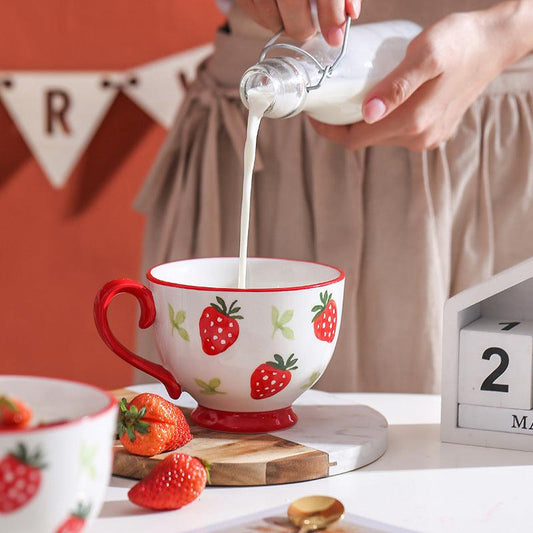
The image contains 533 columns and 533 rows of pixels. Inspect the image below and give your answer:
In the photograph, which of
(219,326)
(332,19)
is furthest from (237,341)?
(332,19)

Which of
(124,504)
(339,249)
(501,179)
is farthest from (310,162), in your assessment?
(124,504)

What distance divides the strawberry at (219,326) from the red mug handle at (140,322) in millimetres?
60

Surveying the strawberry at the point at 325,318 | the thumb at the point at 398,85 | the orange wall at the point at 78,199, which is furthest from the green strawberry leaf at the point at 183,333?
the orange wall at the point at 78,199

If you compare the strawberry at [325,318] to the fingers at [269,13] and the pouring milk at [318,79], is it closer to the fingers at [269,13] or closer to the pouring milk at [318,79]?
the pouring milk at [318,79]

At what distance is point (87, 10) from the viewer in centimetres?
217

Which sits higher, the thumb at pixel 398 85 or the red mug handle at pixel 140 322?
the thumb at pixel 398 85

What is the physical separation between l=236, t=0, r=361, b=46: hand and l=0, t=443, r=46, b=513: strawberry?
0.62 metres

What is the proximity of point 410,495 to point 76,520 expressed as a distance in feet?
0.97

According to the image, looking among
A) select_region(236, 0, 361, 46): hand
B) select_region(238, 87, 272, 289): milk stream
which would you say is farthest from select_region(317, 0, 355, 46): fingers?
select_region(238, 87, 272, 289): milk stream

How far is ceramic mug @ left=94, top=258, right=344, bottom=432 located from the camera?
0.79m

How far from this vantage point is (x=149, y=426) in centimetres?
78

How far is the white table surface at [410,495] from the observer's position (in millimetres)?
687

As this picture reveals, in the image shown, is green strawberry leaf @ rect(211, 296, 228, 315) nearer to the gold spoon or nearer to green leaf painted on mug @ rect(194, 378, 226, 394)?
green leaf painted on mug @ rect(194, 378, 226, 394)

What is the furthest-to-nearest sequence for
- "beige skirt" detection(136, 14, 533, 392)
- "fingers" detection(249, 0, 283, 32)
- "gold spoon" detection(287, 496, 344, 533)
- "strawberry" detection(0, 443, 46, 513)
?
1. "beige skirt" detection(136, 14, 533, 392)
2. "fingers" detection(249, 0, 283, 32)
3. "gold spoon" detection(287, 496, 344, 533)
4. "strawberry" detection(0, 443, 46, 513)
